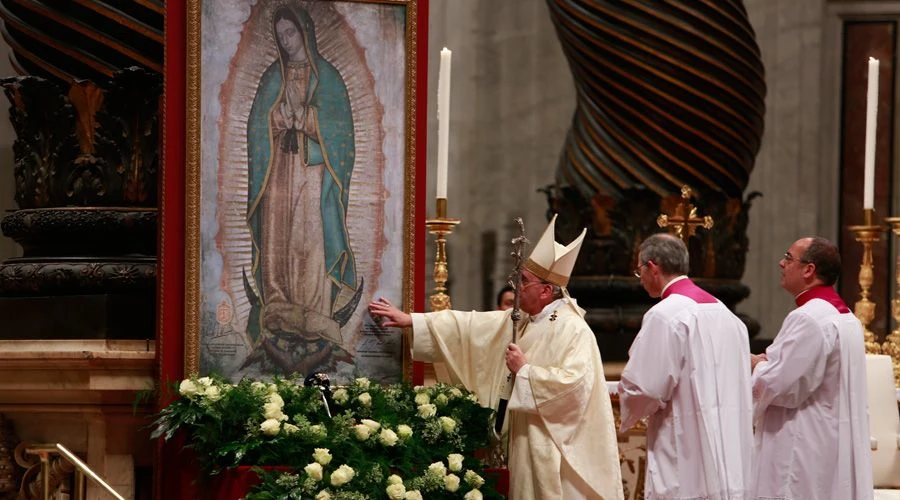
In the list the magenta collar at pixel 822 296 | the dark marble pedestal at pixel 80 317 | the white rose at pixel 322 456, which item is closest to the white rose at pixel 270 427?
the white rose at pixel 322 456

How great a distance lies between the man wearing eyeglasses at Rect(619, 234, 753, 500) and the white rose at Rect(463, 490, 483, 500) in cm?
66

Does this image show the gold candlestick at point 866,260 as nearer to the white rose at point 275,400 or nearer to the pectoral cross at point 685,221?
the pectoral cross at point 685,221

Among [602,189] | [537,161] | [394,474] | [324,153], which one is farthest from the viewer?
[537,161]

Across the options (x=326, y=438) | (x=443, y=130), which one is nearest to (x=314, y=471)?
(x=326, y=438)

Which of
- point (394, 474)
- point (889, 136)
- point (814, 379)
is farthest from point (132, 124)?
point (889, 136)

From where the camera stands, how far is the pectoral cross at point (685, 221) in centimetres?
775

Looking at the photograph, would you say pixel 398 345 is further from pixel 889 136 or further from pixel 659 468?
pixel 889 136

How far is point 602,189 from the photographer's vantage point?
832 cm

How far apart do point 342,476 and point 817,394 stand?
209 centimetres

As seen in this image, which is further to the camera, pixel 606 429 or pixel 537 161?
→ pixel 537 161

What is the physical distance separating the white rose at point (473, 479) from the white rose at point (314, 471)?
0.58 metres

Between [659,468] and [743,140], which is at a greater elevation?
[743,140]

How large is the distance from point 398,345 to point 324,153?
773 mm

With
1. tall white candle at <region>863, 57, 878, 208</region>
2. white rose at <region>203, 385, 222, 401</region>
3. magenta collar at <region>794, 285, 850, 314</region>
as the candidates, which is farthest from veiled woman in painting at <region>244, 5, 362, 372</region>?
tall white candle at <region>863, 57, 878, 208</region>
